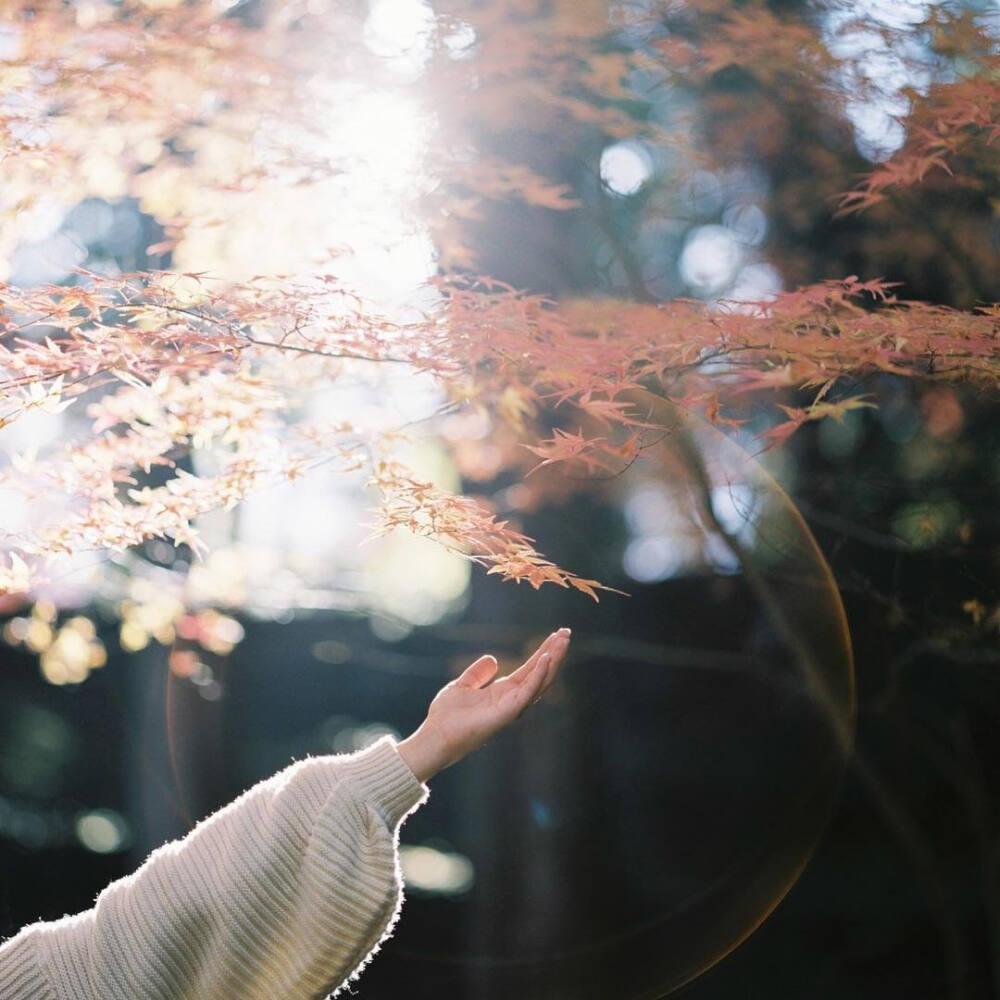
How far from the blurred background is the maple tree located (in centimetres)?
2

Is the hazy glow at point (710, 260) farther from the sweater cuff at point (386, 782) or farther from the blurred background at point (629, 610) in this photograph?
the sweater cuff at point (386, 782)

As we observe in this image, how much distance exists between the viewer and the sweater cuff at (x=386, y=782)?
2.22 feet

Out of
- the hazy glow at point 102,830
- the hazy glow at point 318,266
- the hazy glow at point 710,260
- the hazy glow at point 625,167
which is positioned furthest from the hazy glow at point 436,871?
the hazy glow at point 625,167

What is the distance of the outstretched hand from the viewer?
0.72 m

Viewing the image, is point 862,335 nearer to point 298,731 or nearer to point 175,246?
point 175,246

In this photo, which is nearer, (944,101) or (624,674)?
(944,101)

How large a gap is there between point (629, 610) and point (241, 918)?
1.97 meters

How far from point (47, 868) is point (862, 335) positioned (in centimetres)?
261

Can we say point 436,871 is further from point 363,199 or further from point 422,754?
point 422,754

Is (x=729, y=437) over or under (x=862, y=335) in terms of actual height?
under

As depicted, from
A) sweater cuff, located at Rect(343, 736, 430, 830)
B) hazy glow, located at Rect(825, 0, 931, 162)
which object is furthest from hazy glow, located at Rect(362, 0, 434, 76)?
sweater cuff, located at Rect(343, 736, 430, 830)

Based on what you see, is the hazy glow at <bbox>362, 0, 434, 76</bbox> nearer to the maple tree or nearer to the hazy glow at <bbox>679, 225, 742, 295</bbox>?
the maple tree

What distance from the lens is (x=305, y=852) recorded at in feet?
2.16

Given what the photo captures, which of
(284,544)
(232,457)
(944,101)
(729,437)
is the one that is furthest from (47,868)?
(944,101)
